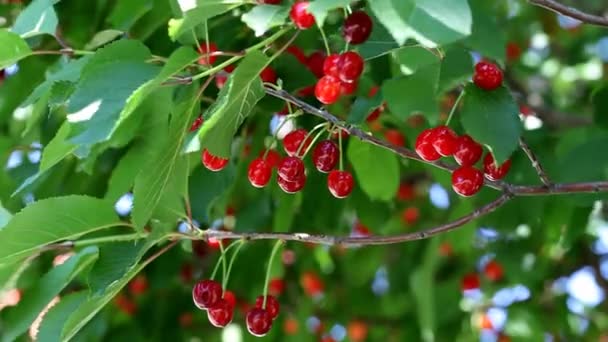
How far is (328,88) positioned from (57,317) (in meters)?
0.71

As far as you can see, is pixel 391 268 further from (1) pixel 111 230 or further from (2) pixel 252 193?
(1) pixel 111 230

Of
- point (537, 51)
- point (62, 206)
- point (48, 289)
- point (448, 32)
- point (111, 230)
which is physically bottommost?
point (537, 51)

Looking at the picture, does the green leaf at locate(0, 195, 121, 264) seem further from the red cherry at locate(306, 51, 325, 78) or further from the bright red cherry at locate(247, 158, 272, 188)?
the red cherry at locate(306, 51, 325, 78)

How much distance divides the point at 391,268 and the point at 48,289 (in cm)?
186

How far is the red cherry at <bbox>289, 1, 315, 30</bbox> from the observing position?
3.90 ft

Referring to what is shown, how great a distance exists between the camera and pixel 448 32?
1.05m

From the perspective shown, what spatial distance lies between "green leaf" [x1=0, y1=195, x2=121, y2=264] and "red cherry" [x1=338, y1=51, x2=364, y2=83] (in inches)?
21.2

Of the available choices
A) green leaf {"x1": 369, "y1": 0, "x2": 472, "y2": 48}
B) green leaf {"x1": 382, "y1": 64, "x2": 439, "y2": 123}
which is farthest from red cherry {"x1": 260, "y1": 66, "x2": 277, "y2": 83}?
green leaf {"x1": 369, "y1": 0, "x2": 472, "y2": 48}

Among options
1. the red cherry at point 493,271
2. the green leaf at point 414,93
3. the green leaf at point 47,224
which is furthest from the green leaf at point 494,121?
the red cherry at point 493,271

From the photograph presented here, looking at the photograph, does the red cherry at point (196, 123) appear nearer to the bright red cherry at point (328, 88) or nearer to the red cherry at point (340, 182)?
the bright red cherry at point (328, 88)

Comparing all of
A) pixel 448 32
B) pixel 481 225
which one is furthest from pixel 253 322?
pixel 481 225

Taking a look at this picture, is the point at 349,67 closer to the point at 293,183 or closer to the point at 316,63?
the point at 293,183

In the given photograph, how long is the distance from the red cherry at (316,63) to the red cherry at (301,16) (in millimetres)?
684

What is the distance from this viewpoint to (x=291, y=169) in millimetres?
1518
